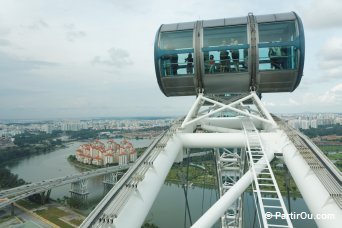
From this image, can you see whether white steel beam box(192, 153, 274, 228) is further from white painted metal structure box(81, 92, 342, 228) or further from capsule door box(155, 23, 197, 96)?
capsule door box(155, 23, 197, 96)

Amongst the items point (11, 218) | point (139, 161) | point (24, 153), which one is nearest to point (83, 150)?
point (24, 153)

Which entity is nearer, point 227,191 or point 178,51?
point 227,191

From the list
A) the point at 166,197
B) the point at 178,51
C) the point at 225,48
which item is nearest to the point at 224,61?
the point at 225,48

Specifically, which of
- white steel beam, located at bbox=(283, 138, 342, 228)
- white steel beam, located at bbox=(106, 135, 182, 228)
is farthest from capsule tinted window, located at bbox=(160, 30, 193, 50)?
white steel beam, located at bbox=(283, 138, 342, 228)

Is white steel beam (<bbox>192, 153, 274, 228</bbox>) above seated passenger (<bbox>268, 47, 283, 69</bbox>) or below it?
below

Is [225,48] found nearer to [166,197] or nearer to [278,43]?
[278,43]

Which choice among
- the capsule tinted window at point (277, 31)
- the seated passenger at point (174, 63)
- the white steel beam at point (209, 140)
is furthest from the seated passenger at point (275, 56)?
the white steel beam at point (209, 140)

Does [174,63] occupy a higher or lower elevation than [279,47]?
lower
